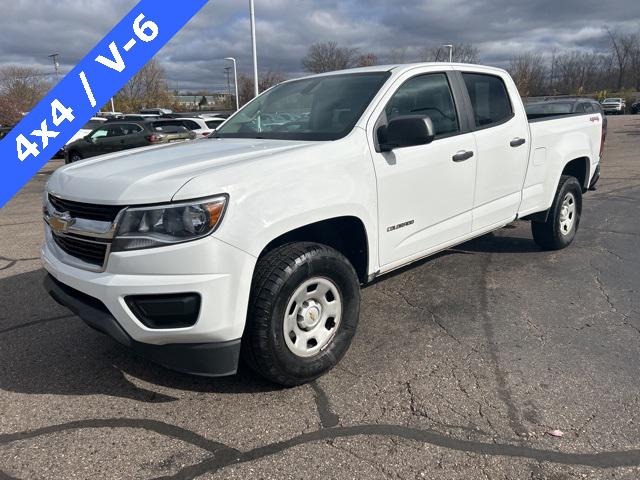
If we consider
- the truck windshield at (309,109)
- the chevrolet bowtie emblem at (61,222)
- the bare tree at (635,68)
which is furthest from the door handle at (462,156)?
the bare tree at (635,68)

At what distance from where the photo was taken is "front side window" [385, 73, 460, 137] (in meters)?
3.84

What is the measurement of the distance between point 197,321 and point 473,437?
151 cm

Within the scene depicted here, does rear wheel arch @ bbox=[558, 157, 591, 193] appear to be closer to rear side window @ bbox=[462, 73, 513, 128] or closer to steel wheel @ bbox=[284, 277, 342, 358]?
rear side window @ bbox=[462, 73, 513, 128]

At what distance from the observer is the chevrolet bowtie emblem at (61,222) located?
2893mm

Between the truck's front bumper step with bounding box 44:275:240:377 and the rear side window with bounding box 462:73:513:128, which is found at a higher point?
the rear side window with bounding box 462:73:513:128

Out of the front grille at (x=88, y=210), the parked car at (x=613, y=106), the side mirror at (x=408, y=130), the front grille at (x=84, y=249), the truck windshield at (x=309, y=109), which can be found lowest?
the front grille at (x=84, y=249)

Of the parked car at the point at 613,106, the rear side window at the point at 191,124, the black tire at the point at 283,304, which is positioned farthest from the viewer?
the parked car at the point at 613,106

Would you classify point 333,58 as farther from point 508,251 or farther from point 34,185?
point 508,251

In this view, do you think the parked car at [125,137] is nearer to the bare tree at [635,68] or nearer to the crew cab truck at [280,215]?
the crew cab truck at [280,215]

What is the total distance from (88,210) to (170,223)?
0.55 meters

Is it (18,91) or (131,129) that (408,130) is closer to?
(131,129)

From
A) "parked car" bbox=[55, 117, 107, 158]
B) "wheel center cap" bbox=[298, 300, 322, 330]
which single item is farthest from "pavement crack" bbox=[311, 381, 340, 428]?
"parked car" bbox=[55, 117, 107, 158]

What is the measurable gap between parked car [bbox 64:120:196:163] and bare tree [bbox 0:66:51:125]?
13.8m

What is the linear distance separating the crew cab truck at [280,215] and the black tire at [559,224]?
1.16 m
